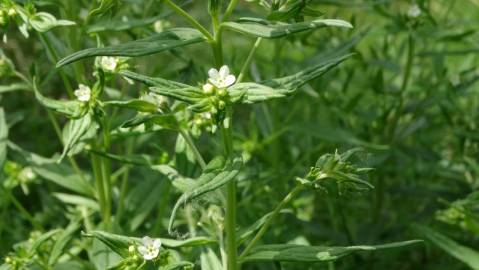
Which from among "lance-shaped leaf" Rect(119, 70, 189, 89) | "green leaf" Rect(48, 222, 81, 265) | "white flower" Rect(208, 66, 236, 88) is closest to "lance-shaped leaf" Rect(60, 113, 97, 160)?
"green leaf" Rect(48, 222, 81, 265)

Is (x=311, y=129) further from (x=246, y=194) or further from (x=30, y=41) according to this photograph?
(x=30, y=41)

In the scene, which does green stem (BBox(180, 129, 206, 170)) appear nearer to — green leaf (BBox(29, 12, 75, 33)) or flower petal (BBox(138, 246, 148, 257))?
flower petal (BBox(138, 246, 148, 257))

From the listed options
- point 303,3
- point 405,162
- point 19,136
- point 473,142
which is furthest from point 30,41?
point 303,3

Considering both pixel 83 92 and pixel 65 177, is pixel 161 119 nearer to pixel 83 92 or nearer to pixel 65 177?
pixel 83 92

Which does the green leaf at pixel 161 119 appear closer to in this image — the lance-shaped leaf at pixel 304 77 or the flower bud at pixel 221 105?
the flower bud at pixel 221 105

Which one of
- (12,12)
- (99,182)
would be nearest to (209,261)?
(99,182)

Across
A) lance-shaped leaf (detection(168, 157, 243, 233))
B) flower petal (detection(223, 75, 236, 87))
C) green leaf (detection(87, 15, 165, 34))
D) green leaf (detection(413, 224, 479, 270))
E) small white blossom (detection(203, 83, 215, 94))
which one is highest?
green leaf (detection(87, 15, 165, 34))
